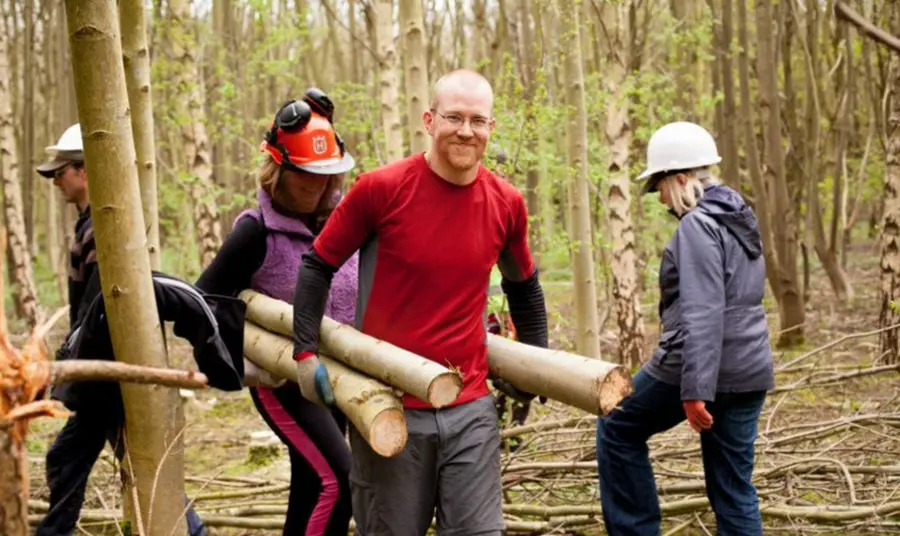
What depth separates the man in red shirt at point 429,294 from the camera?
11.0 ft

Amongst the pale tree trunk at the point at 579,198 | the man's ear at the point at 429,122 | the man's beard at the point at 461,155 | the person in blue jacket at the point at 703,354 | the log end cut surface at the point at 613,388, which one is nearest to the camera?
the log end cut surface at the point at 613,388

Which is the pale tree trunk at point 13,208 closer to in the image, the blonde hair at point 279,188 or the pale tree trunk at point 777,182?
the pale tree trunk at point 777,182

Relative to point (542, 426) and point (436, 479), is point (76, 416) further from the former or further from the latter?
point (542, 426)

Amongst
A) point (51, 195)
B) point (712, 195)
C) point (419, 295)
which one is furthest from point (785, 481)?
point (51, 195)

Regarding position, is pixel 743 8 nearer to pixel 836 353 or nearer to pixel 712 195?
pixel 836 353

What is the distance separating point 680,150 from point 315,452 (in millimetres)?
1960

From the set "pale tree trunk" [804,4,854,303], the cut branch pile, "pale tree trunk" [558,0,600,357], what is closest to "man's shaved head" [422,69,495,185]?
the cut branch pile

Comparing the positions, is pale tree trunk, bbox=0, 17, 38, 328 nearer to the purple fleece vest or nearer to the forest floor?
the forest floor

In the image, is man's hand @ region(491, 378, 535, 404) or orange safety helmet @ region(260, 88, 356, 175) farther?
orange safety helmet @ region(260, 88, 356, 175)

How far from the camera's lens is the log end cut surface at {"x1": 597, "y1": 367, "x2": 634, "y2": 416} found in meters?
3.19

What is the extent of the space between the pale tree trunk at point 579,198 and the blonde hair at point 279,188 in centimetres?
561

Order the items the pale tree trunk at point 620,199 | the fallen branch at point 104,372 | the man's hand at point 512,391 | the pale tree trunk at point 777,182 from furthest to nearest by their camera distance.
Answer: the pale tree trunk at point 777,182 → the pale tree trunk at point 620,199 → the man's hand at point 512,391 → the fallen branch at point 104,372

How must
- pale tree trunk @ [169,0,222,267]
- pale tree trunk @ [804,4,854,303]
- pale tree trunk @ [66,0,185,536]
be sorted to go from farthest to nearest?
pale tree trunk @ [804,4,854,303] → pale tree trunk @ [169,0,222,267] → pale tree trunk @ [66,0,185,536]

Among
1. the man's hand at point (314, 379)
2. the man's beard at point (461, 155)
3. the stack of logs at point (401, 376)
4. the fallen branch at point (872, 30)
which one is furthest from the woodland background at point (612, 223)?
the fallen branch at point (872, 30)
